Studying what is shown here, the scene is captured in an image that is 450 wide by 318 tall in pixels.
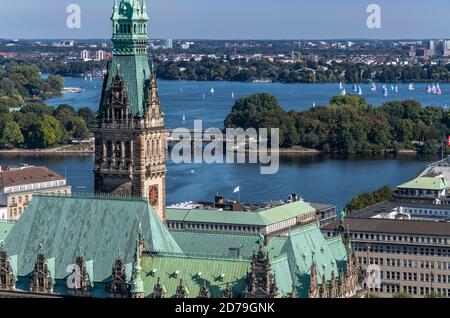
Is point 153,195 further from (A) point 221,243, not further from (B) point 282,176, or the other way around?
(B) point 282,176

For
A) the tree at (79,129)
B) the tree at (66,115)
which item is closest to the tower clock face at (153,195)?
the tree at (79,129)

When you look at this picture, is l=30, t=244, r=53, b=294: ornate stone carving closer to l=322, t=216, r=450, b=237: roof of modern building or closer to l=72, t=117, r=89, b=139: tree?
l=322, t=216, r=450, b=237: roof of modern building

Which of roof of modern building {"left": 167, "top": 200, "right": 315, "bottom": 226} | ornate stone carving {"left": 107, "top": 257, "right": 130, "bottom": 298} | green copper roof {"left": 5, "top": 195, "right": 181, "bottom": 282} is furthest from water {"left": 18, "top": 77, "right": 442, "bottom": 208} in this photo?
ornate stone carving {"left": 107, "top": 257, "right": 130, "bottom": 298}

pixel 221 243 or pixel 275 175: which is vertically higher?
pixel 221 243

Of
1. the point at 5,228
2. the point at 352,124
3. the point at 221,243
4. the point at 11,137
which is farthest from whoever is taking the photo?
the point at 352,124

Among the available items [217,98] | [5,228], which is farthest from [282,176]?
[217,98]

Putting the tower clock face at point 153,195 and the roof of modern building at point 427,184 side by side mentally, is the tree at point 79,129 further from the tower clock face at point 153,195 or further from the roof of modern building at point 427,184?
the tower clock face at point 153,195

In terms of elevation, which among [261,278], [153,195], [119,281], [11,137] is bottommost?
[11,137]
